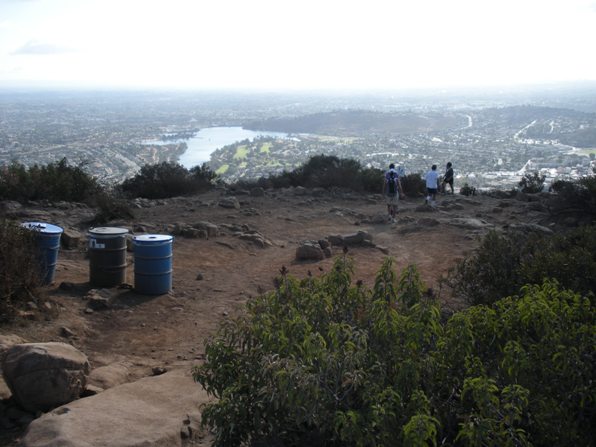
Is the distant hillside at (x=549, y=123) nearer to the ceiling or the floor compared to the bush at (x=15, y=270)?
nearer to the ceiling

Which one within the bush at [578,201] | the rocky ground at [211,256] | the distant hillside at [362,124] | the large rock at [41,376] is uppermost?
the distant hillside at [362,124]

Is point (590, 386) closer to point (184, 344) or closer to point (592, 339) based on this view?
point (592, 339)

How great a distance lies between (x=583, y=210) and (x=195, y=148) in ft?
136

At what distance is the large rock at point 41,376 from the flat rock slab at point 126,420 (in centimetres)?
27

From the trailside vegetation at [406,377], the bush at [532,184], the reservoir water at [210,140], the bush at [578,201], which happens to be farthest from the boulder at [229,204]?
the reservoir water at [210,140]

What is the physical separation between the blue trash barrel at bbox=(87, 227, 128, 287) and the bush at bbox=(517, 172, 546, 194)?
1893 centimetres

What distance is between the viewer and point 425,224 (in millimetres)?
15047

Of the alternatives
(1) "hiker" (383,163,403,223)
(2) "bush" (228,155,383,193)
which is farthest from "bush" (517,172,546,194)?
(1) "hiker" (383,163,403,223)

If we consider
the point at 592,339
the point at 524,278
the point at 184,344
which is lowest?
the point at 184,344

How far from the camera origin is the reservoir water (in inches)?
1748

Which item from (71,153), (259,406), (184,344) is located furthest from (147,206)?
(71,153)

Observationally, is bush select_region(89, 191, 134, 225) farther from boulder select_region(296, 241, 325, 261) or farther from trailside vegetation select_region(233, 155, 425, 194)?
trailside vegetation select_region(233, 155, 425, 194)

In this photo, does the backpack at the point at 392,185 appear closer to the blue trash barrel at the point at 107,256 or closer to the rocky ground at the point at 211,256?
the rocky ground at the point at 211,256

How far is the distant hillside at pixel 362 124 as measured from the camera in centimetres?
6712
